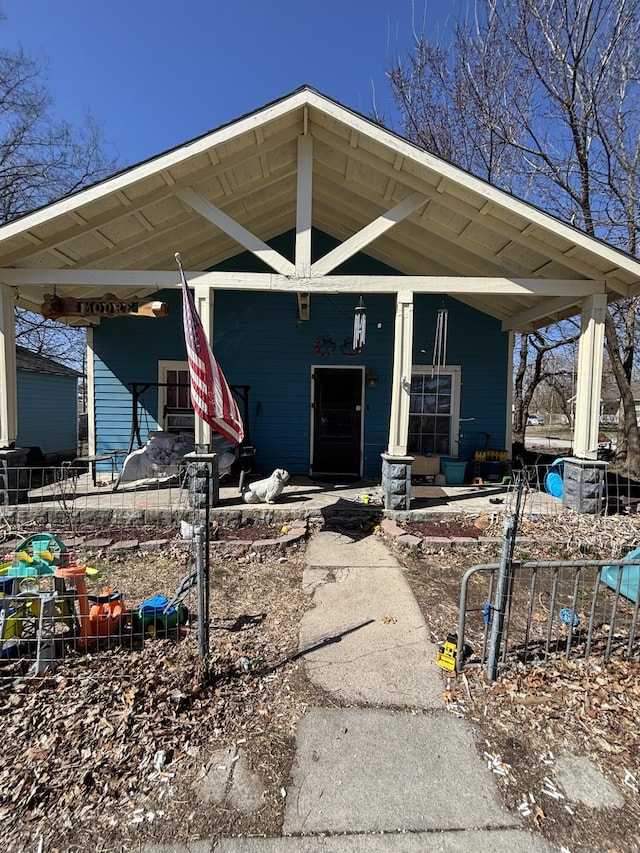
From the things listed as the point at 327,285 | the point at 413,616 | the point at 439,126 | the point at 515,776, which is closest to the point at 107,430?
the point at 327,285

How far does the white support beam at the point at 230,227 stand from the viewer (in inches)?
215

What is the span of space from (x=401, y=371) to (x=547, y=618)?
3.55m

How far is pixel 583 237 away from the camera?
5293mm

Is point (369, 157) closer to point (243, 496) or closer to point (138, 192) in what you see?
point (138, 192)

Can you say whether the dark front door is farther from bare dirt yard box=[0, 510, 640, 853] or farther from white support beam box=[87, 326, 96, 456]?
bare dirt yard box=[0, 510, 640, 853]

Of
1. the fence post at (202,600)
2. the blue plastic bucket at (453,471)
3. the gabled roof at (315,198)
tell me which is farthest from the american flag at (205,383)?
the blue plastic bucket at (453,471)

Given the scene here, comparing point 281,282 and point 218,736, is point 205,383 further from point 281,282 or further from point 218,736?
point 218,736

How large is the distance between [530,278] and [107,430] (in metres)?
8.30

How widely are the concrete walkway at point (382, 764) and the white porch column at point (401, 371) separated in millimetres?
2901

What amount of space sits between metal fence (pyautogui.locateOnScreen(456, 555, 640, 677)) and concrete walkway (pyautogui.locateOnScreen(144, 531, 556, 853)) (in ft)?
1.54

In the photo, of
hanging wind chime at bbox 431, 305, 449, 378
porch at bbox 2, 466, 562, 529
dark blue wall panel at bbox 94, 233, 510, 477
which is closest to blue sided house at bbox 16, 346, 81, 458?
dark blue wall panel at bbox 94, 233, 510, 477

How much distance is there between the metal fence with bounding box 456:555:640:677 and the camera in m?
2.72

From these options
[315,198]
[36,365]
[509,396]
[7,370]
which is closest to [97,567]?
[7,370]

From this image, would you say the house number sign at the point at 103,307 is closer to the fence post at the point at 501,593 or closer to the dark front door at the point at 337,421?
the dark front door at the point at 337,421
